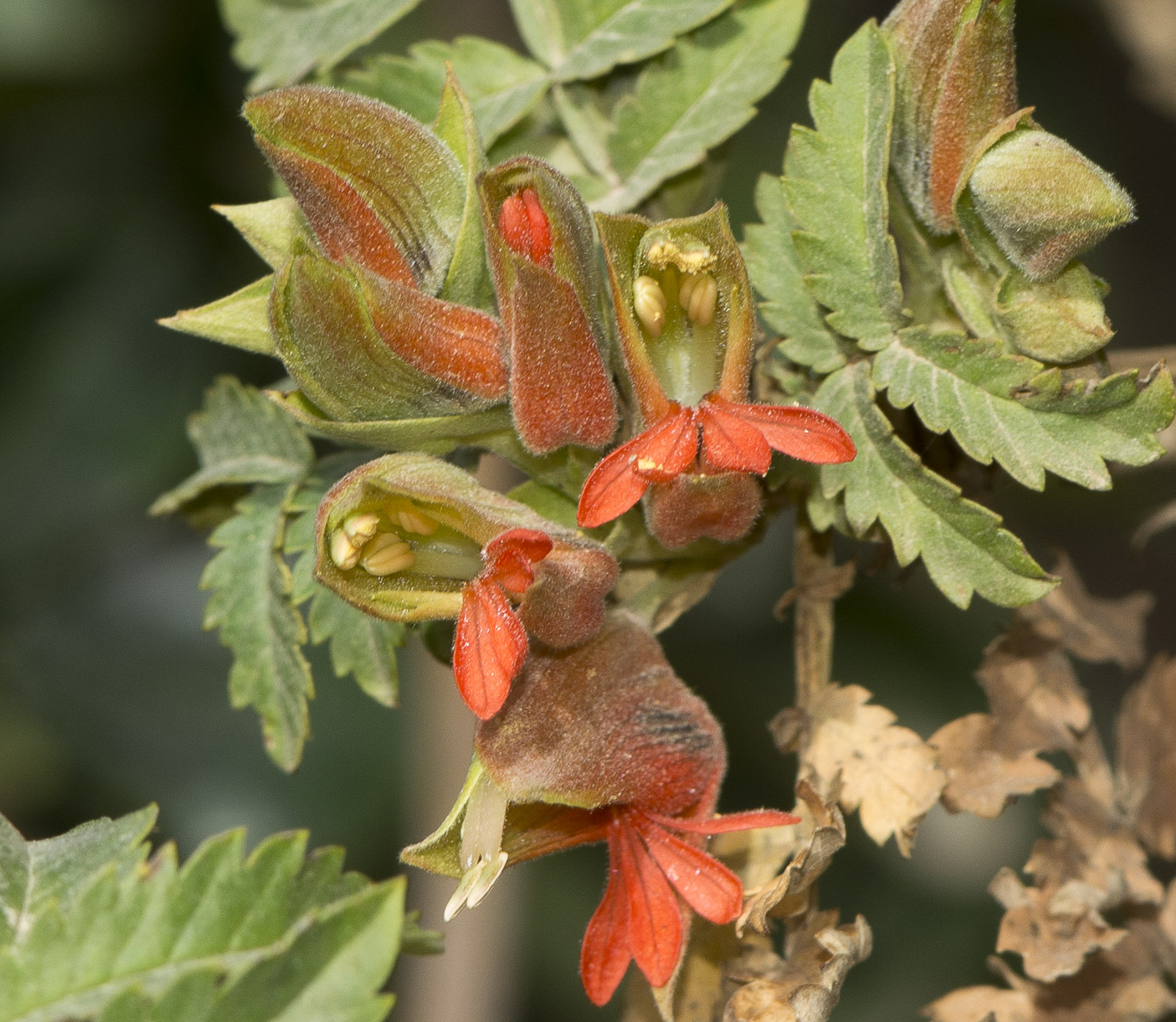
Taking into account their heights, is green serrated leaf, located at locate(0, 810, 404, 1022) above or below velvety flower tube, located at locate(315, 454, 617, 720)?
below

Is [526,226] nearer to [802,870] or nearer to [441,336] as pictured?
[441,336]

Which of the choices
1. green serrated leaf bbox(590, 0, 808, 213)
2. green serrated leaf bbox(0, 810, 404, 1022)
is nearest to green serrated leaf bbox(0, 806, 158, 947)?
green serrated leaf bbox(0, 810, 404, 1022)

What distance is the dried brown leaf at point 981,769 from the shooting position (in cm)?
137

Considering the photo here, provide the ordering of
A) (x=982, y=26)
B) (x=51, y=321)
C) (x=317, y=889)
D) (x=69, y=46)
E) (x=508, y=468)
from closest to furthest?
1. (x=317, y=889)
2. (x=982, y=26)
3. (x=508, y=468)
4. (x=69, y=46)
5. (x=51, y=321)

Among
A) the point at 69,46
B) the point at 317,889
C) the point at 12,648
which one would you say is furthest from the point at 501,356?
the point at 12,648

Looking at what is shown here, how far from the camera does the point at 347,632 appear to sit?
144 centimetres

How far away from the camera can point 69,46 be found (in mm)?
2559

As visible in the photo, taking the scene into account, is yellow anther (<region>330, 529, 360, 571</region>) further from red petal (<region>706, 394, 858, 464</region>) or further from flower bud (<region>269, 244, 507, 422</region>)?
red petal (<region>706, 394, 858, 464</region>)

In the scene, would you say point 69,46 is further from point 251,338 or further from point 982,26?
point 982,26

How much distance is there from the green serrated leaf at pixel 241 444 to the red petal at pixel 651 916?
632 mm

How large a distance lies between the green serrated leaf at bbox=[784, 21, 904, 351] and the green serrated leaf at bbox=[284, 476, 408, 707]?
569mm

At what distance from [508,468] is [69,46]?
4.06ft

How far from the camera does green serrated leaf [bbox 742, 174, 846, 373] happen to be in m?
1.27

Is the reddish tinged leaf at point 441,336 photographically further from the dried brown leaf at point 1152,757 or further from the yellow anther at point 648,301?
the dried brown leaf at point 1152,757
